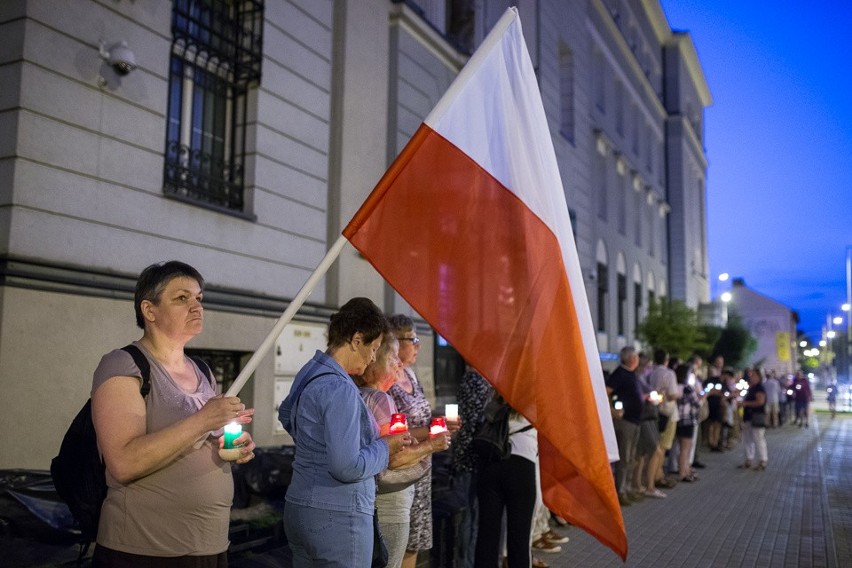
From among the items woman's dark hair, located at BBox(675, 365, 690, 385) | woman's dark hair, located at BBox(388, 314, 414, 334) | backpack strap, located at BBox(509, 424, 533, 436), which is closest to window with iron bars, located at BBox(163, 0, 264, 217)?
woman's dark hair, located at BBox(388, 314, 414, 334)

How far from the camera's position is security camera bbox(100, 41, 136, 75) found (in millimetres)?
7738

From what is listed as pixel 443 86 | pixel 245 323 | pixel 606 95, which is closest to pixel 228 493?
pixel 245 323

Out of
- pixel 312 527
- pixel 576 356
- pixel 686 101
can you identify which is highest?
pixel 686 101

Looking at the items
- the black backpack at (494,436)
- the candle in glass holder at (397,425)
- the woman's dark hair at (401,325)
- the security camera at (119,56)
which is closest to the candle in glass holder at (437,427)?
the candle in glass holder at (397,425)

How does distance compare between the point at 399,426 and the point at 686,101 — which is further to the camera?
the point at 686,101

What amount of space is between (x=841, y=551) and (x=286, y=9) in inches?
368

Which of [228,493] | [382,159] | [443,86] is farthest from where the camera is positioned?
[443,86]

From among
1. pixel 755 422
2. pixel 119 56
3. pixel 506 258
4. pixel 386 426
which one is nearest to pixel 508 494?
pixel 386 426

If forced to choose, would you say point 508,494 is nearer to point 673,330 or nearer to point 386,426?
point 386,426

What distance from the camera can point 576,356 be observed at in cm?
386

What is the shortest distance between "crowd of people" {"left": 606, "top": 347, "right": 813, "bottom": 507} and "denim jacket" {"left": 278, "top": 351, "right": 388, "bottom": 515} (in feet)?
21.1

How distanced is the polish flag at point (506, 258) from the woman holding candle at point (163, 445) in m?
1.00

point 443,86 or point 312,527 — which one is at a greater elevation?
point 443,86

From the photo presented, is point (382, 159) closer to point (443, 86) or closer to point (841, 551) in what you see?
point (443, 86)
